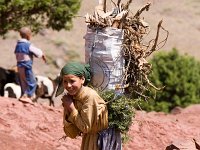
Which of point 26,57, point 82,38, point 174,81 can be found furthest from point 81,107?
point 82,38

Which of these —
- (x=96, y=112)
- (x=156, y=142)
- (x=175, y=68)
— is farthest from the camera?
(x=175, y=68)

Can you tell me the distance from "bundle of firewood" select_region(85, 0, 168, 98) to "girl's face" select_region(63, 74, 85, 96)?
0.55 metres

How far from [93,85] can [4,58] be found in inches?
725

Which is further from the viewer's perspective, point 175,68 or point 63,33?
point 63,33

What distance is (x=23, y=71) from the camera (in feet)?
38.3

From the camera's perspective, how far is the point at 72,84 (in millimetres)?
5574

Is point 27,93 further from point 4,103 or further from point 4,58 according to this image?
point 4,58

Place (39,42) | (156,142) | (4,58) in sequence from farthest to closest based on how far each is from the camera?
(39,42) → (4,58) → (156,142)

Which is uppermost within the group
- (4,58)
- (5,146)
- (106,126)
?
(106,126)

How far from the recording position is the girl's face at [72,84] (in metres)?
5.57

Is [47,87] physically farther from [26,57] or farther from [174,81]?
[174,81]

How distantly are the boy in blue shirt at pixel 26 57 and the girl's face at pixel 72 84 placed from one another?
539 cm

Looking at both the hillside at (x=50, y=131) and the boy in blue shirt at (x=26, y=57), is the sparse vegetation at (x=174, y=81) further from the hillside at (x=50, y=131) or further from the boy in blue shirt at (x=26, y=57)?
the hillside at (x=50, y=131)

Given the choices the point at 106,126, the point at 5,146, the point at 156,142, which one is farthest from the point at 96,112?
the point at 156,142
